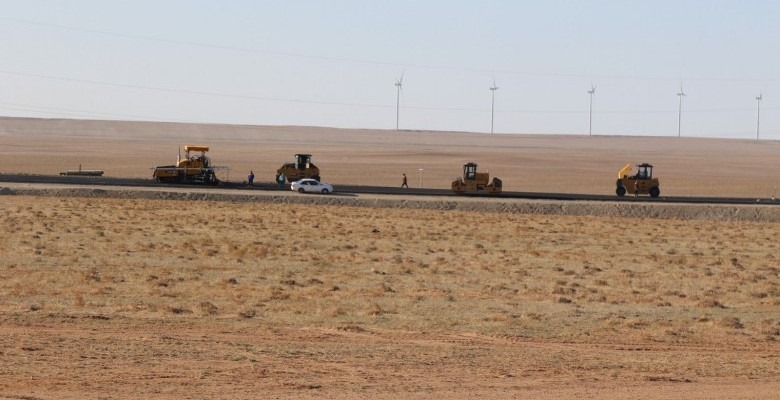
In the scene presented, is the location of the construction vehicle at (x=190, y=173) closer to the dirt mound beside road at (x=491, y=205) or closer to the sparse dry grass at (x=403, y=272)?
the dirt mound beside road at (x=491, y=205)

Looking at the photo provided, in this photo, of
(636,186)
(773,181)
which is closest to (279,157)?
(773,181)

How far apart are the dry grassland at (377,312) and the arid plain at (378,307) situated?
0.21 feet

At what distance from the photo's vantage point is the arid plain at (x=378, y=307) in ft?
57.5

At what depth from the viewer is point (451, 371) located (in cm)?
1847

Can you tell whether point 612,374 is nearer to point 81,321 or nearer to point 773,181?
point 81,321

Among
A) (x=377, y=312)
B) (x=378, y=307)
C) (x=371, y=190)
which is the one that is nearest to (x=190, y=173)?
(x=371, y=190)

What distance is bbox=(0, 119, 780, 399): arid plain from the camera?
57.5 feet

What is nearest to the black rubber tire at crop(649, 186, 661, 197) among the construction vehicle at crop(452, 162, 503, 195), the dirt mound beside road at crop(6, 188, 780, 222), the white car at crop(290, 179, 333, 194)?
the dirt mound beside road at crop(6, 188, 780, 222)

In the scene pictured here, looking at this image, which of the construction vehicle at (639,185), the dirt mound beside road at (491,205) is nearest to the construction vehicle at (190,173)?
the dirt mound beside road at (491,205)

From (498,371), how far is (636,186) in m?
61.9

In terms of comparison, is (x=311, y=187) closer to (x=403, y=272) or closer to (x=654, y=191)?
(x=654, y=191)

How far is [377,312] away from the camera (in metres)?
25.5

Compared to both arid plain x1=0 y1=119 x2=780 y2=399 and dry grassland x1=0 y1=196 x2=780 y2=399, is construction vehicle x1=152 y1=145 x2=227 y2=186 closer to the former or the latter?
arid plain x1=0 y1=119 x2=780 y2=399

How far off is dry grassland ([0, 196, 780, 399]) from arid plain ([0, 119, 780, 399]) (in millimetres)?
64
